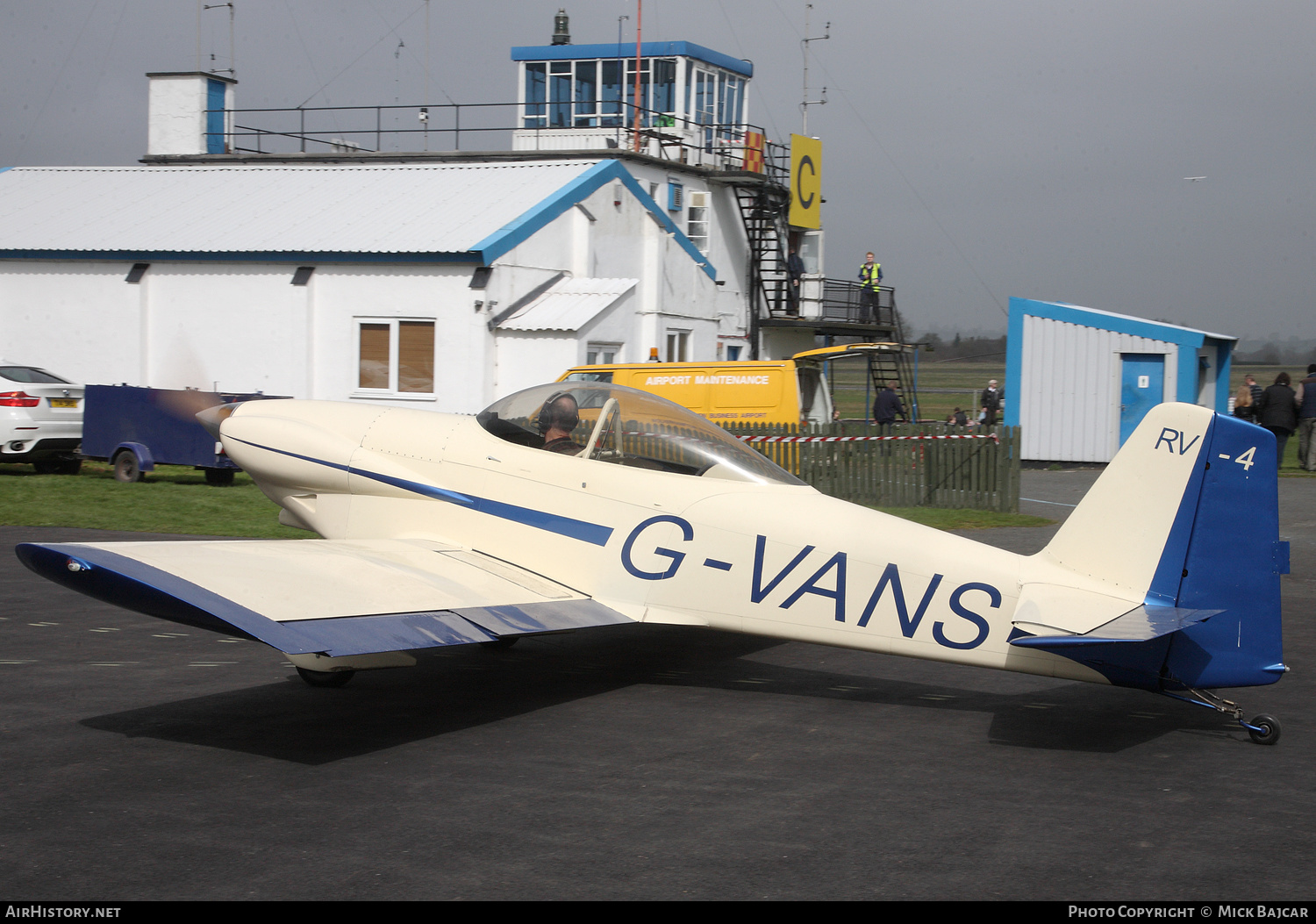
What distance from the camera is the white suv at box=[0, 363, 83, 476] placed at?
689 inches

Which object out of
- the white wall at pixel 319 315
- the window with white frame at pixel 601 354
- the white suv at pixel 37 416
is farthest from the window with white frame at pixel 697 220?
the white suv at pixel 37 416

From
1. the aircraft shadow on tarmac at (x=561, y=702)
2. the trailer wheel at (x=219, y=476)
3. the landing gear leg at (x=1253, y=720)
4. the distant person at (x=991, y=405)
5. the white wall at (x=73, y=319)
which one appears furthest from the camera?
the distant person at (x=991, y=405)

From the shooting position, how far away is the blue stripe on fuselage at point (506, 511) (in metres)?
7.43

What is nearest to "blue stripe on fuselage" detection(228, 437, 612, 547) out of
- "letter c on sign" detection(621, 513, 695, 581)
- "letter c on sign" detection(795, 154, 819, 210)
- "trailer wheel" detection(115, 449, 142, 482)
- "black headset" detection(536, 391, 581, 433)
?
"letter c on sign" detection(621, 513, 695, 581)

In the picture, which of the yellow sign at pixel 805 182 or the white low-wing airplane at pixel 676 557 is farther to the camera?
the yellow sign at pixel 805 182

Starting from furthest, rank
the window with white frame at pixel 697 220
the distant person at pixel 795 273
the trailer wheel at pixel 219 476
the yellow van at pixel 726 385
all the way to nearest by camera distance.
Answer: the distant person at pixel 795 273, the window with white frame at pixel 697 220, the yellow van at pixel 726 385, the trailer wheel at pixel 219 476

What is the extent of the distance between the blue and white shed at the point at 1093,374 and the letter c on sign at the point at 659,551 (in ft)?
61.0

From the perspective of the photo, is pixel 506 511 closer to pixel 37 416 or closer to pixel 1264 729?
pixel 1264 729

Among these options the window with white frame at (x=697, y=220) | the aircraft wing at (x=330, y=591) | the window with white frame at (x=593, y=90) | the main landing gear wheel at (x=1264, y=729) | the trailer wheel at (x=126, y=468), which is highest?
the window with white frame at (x=593, y=90)

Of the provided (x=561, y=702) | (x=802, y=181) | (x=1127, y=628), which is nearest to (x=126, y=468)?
(x=561, y=702)

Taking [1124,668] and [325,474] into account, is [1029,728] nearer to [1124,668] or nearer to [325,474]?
[1124,668]

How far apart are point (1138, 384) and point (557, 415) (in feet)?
62.5

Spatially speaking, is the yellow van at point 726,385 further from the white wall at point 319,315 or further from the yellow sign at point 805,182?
the yellow sign at point 805,182

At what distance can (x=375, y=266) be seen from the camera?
76.0 feet
